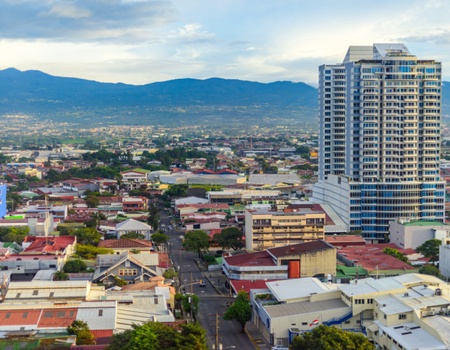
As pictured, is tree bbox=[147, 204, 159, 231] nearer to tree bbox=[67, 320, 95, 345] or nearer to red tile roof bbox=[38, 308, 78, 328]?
red tile roof bbox=[38, 308, 78, 328]

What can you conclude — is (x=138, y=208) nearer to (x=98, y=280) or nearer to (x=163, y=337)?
(x=98, y=280)

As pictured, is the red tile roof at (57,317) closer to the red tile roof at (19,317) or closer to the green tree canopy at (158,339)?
the red tile roof at (19,317)

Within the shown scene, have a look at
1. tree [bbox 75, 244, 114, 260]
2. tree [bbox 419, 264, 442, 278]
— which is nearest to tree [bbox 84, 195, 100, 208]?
tree [bbox 75, 244, 114, 260]

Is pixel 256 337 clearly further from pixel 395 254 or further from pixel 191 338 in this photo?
pixel 395 254

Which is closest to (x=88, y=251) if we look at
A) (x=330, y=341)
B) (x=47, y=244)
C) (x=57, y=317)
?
(x=47, y=244)

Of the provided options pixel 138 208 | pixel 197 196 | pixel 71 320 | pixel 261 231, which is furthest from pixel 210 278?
pixel 197 196

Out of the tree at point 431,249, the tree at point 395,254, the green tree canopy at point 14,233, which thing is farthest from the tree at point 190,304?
the green tree canopy at point 14,233
